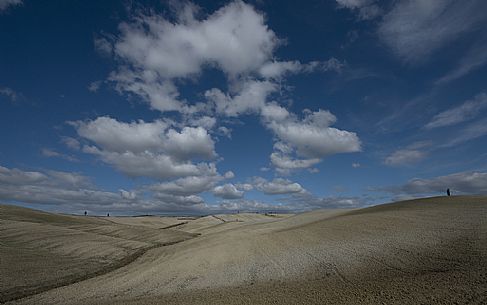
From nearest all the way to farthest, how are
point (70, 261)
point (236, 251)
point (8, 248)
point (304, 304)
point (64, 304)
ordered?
1. point (304, 304)
2. point (64, 304)
3. point (236, 251)
4. point (70, 261)
5. point (8, 248)

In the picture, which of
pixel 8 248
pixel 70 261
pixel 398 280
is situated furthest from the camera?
pixel 8 248

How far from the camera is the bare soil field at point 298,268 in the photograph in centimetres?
1255

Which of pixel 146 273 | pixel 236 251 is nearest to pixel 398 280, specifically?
pixel 236 251

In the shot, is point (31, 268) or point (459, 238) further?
point (31, 268)

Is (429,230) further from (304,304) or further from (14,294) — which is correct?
(14,294)

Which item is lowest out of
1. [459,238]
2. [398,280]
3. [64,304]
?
[64,304]

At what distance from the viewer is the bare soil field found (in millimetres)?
12555

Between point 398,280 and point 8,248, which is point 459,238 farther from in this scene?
point 8,248

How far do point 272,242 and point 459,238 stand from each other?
473 inches

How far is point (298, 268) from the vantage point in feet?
57.0

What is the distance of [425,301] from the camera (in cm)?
1073

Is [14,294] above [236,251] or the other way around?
the other way around

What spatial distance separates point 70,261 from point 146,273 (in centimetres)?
861

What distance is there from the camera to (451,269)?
1311 cm
